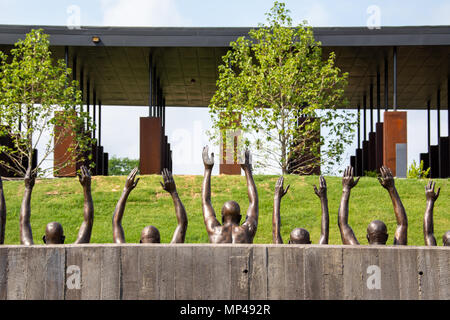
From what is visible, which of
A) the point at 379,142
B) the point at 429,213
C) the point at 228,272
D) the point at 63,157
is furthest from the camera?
the point at 379,142

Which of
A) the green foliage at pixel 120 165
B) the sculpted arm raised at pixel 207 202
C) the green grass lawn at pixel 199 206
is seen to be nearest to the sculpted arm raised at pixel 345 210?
the sculpted arm raised at pixel 207 202

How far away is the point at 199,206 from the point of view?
15.4 meters

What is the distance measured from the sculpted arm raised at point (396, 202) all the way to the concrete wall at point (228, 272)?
1485 millimetres

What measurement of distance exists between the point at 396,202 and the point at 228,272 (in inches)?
96.6

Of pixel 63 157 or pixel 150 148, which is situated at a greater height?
pixel 150 148

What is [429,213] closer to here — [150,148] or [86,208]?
[86,208]

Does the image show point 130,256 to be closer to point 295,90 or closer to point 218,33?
point 295,90

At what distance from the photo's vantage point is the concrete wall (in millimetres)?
5223

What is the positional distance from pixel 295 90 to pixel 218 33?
358 cm

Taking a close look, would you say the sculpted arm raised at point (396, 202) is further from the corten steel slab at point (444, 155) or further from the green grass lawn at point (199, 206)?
the corten steel slab at point (444, 155)

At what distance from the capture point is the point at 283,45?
20203 millimetres

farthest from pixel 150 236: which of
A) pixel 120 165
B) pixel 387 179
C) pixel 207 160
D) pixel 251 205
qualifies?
pixel 120 165

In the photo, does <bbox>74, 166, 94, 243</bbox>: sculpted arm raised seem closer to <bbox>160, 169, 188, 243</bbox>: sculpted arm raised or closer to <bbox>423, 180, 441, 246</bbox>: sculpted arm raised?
<bbox>160, 169, 188, 243</bbox>: sculpted arm raised
